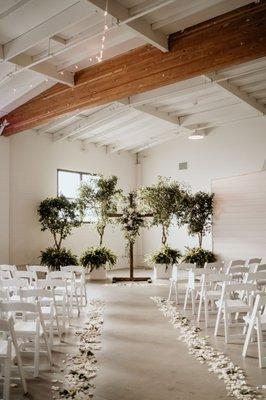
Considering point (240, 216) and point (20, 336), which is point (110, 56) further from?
point (240, 216)

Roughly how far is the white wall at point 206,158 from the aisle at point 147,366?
246 inches

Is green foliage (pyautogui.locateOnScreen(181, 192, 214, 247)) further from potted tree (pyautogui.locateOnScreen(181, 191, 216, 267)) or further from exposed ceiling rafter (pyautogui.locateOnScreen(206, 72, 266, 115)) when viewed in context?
exposed ceiling rafter (pyautogui.locateOnScreen(206, 72, 266, 115))

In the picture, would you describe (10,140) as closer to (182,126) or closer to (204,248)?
(182,126)

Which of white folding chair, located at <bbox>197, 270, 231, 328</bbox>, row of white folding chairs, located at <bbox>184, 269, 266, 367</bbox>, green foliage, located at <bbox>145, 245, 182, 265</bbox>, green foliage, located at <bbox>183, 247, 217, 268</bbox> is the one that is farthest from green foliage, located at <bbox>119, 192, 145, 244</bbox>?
white folding chair, located at <bbox>197, 270, 231, 328</bbox>

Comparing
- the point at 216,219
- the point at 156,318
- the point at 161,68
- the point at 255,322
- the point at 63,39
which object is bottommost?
the point at 156,318

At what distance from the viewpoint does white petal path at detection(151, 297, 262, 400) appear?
3.29m

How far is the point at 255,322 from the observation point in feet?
13.5

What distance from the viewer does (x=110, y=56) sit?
7.20 m

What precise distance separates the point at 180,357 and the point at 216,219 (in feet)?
25.7

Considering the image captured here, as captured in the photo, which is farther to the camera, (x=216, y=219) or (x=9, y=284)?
(x=216, y=219)

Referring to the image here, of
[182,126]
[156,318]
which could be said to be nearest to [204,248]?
[182,126]

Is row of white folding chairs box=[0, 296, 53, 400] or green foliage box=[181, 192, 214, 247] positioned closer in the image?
row of white folding chairs box=[0, 296, 53, 400]

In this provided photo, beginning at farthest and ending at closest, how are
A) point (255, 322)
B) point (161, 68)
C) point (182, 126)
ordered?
point (182, 126), point (161, 68), point (255, 322)

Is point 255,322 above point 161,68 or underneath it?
underneath
